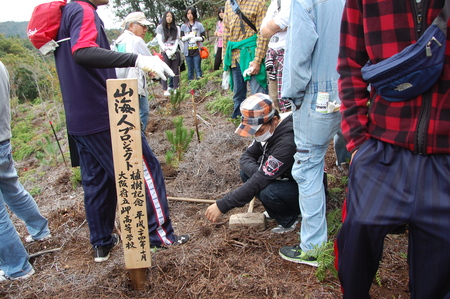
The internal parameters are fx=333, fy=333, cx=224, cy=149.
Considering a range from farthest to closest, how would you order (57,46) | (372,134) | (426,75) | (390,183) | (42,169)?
(42,169) < (57,46) < (372,134) < (390,183) < (426,75)

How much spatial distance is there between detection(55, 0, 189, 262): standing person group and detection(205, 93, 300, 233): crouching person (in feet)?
1.65

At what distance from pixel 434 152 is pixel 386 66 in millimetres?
350

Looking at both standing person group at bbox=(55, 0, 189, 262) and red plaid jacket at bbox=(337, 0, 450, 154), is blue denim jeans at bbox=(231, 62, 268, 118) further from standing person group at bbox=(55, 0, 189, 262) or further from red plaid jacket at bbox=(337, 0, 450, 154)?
red plaid jacket at bbox=(337, 0, 450, 154)

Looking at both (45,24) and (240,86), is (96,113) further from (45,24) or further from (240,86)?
(240,86)

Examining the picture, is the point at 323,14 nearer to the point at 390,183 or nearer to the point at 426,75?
the point at 426,75

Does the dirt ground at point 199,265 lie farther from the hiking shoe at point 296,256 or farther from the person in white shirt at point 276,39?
the person in white shirt at point 276,39

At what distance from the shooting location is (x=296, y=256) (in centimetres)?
229

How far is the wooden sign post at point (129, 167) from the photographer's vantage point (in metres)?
1.86

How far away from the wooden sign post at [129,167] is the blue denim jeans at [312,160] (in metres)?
0.98

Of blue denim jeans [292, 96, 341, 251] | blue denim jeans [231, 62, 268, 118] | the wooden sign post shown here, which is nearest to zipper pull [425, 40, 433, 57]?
blue denim jeans [292, 96, 341, 251]

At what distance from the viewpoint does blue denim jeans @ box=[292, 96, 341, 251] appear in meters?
1.99

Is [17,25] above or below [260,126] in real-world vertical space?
above

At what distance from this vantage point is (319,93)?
1.97 m

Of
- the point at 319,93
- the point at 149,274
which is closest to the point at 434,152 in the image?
→ the point at 319,93
